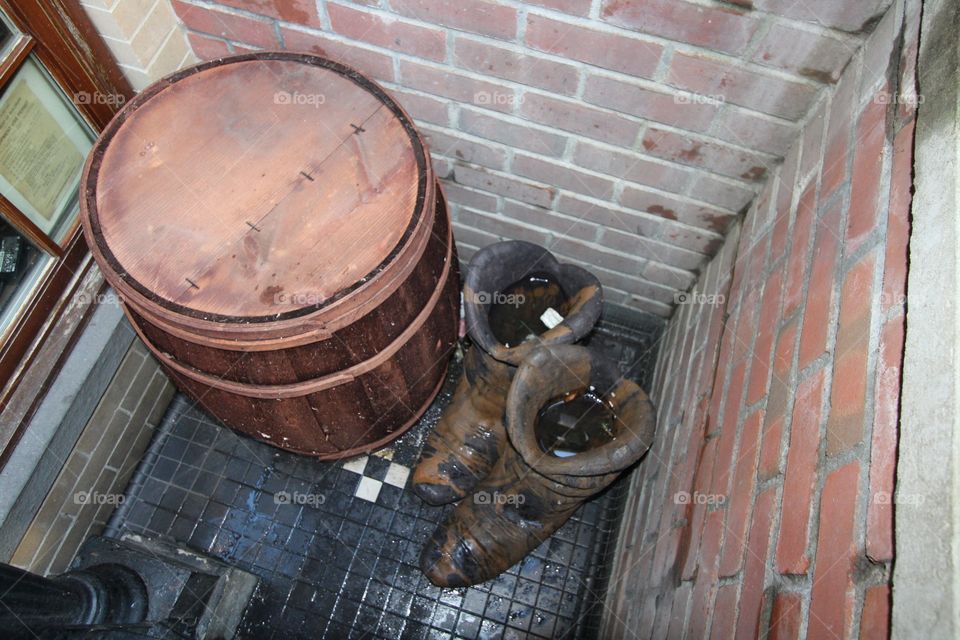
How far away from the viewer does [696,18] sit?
1296 mm

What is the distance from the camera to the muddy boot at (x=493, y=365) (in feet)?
5.95

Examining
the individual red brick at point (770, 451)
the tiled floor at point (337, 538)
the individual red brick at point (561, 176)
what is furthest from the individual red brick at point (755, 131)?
the tiled floor at point (337, 538)

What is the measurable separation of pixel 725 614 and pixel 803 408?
36cm

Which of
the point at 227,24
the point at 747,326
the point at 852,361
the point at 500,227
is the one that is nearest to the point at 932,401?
the point at 852,361

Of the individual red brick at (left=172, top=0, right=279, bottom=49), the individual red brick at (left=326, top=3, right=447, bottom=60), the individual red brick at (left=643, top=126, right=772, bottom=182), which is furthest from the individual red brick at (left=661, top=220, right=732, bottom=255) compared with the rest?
the individual red brick at (left=172, top=0, right=279, bottom=49)

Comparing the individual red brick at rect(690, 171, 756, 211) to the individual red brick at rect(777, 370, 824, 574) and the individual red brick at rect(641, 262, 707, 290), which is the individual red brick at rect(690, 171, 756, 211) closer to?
the individual red brick at rect(641, 262, 707, 290)

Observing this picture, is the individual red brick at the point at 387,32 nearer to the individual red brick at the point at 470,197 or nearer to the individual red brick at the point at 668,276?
the individual red brick at the point at 470,197

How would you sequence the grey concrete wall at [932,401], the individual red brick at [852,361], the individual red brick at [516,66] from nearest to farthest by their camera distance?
the grey concrete wall at [932,401]
the individual red brick at [852,361]
the individual red brick at [516,66]

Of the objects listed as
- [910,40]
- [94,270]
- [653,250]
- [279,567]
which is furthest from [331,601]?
[910,40]

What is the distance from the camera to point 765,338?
1222 millimetres

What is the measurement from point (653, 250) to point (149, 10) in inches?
56.8

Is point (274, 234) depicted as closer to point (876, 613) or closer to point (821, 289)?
point (821, 289)

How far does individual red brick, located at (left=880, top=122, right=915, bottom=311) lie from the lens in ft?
2.64

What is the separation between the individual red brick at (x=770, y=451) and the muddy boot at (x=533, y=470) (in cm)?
46
